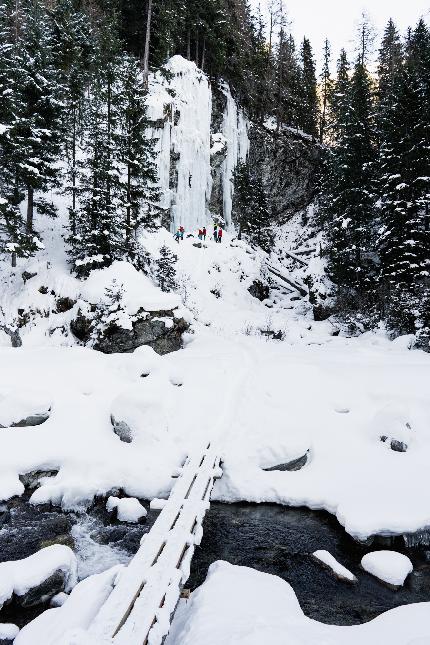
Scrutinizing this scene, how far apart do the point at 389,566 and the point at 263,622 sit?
2856mm

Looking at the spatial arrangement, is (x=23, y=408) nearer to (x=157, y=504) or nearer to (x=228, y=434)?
(x=157, y=504)

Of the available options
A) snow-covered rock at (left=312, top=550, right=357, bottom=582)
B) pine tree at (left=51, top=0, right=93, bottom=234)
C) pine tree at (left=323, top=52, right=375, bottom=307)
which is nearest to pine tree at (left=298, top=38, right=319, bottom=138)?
pine tree at (left=323, top=52, right=375, bottom=307)

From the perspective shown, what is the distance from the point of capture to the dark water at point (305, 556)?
5.46 metres

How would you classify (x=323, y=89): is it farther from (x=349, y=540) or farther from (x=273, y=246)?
(x=349, y=540)

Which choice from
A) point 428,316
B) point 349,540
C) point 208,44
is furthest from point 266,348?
point 208,44

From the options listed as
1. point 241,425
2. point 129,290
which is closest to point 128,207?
point 129,290

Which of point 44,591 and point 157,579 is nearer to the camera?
point 157,579

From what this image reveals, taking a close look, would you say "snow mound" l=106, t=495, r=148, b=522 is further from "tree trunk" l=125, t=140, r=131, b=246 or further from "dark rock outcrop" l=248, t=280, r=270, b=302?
"dark rock outcrop" l=248, t=280, r=270, b=302

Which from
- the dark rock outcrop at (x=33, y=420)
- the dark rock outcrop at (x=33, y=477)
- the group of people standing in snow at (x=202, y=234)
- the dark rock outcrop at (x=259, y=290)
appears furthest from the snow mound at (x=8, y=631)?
the group of people standing in snow at (x=202, y=234)

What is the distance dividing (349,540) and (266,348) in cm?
1188

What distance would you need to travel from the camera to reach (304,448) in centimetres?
930

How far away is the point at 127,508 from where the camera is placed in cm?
763

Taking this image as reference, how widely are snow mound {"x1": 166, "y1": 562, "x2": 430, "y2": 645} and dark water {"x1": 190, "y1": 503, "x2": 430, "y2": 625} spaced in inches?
24.8

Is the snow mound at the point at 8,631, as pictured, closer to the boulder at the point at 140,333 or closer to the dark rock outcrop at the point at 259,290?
the boulder at the point at 140,333
